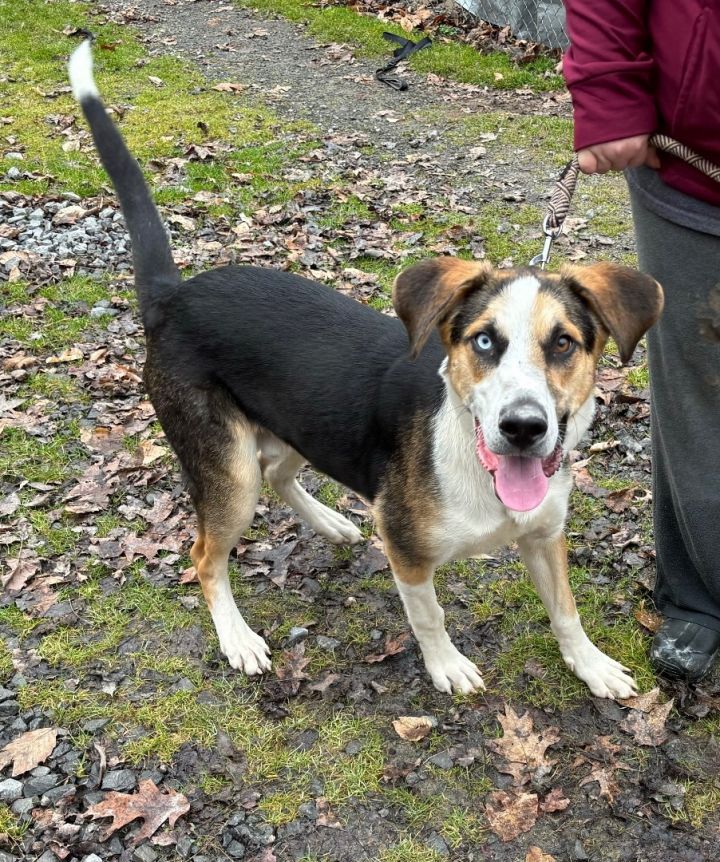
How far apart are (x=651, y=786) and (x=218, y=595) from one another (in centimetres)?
197

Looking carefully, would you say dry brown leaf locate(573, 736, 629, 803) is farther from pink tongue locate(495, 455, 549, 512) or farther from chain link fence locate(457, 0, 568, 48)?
chain link fence locate(457, 0, 568, 48)

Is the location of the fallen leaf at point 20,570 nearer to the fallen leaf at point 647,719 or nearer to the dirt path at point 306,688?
the dirt path at point 306,688

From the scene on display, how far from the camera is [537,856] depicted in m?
2.87

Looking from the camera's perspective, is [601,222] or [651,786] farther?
[601,222]

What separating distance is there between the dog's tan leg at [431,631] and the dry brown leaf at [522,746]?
8.7 inches

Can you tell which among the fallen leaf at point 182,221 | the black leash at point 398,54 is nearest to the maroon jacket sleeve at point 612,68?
the fallen leaf at point 182,221

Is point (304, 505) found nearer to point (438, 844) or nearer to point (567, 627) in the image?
point (567, 627)

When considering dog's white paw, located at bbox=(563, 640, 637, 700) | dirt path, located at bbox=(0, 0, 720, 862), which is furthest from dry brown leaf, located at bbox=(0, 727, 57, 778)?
dog's white paw, located at bbox=(563, 640, 637, 700)

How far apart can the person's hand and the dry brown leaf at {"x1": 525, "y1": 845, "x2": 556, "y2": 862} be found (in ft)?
7.72

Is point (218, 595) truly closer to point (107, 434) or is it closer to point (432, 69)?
point (107, 434)

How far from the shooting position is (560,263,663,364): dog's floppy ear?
8.57ft

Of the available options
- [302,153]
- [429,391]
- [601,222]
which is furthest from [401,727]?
[302,153]

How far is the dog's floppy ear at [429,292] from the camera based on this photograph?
2.72 metres

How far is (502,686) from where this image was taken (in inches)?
139
